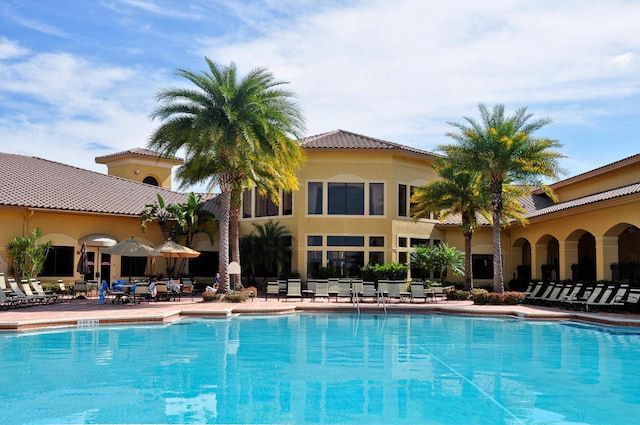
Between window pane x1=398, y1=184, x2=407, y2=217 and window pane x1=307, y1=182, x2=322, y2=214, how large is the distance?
4.29 metres

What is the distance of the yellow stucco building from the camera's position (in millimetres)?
27438

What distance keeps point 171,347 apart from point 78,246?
16167 millimetres

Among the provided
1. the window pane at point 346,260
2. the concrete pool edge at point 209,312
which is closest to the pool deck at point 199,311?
the concrete pool edge at point 209,312

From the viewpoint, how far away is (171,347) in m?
14.3

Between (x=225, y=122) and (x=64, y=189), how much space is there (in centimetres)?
1097

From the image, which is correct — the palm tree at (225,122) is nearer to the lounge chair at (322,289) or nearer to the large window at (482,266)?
the lounge chair at (322,289)

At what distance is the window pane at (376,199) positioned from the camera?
31.6m

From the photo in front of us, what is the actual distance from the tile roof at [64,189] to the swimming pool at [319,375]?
12.3 meters

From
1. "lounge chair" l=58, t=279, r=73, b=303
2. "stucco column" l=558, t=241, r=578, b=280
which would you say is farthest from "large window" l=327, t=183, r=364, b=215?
"lounge chair" l=58, t=279, r=73, b=303

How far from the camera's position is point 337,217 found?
103 feet

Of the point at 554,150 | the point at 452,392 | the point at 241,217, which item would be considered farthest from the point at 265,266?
the point at 452,392

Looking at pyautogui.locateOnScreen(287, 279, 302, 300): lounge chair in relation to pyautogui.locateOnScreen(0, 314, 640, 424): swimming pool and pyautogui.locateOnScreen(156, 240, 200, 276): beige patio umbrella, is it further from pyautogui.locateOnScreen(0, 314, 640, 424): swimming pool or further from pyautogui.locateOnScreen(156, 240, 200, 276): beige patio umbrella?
pyautogui.locateOnScreen(0, 314, 640, 424): swimming pool

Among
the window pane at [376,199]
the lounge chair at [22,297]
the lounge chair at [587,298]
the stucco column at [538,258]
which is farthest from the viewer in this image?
the window pane at [376,199]

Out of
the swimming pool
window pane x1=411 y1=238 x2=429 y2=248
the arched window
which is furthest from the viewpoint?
the arched window
